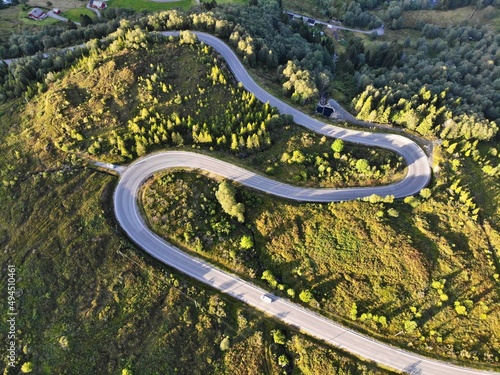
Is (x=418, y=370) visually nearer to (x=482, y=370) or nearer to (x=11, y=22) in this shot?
(x=482, y=370)

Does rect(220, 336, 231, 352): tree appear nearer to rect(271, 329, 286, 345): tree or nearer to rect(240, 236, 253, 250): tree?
rect(271, 329, 286, 345): tree

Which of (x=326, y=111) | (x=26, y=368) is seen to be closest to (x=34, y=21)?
(x=326, y=111)

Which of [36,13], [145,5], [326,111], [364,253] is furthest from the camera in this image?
[145,5]

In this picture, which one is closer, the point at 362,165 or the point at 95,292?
the point at 95,292

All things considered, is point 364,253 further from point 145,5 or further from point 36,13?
point 36,13

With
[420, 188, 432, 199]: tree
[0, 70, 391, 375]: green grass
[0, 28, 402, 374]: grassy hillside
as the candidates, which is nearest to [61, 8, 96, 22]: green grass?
[0, 28, 402, 374]: grassy hillside

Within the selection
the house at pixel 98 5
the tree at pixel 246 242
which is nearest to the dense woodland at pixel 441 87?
the tree at pixel 246 242

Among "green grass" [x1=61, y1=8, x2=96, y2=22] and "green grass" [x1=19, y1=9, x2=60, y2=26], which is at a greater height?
"green grass" [x1=61, y1=8, x2=96, y2=22]
